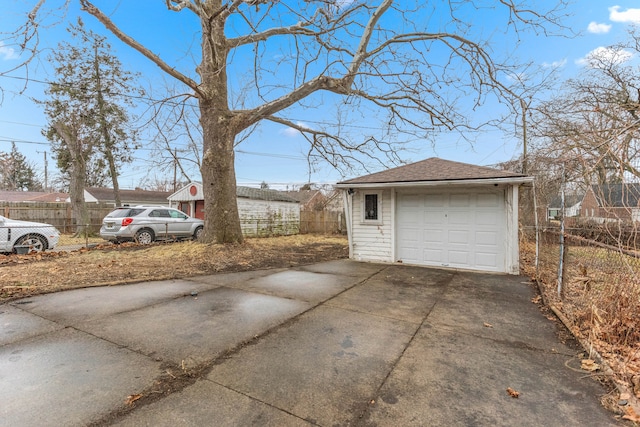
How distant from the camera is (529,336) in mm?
3371

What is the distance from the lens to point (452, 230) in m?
7.38

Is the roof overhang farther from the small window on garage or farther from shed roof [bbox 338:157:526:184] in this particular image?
the small window on garage

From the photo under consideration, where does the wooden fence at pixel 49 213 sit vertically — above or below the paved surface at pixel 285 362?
above

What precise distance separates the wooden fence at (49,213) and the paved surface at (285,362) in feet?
48.5

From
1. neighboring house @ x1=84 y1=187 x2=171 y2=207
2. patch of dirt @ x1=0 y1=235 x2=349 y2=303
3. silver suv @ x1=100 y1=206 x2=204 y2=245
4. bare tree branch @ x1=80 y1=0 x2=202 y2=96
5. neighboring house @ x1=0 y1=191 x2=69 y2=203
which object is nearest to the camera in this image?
patch of dirt @ x1=0 y1=235 x2=349 y2=303

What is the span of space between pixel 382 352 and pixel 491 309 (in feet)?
7.75

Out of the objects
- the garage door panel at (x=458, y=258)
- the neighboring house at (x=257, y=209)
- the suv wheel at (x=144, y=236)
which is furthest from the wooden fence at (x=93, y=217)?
the garage door panel at (x=458, y=258)

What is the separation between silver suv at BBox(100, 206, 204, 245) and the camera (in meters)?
10.6

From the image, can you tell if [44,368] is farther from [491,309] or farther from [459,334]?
[491,309]

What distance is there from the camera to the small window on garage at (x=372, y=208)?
8144 millimetres

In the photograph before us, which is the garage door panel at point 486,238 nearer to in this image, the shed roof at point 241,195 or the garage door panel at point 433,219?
the garage door panel at point 433,219

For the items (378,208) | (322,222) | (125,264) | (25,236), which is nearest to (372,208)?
(378,208)

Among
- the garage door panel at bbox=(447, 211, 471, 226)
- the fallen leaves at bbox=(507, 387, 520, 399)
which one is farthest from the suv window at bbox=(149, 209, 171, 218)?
the fallen leaves at bbox=(507, 387, 520, 399)

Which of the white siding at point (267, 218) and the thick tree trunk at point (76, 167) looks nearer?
the thick tree trunk at point (76, 167)
